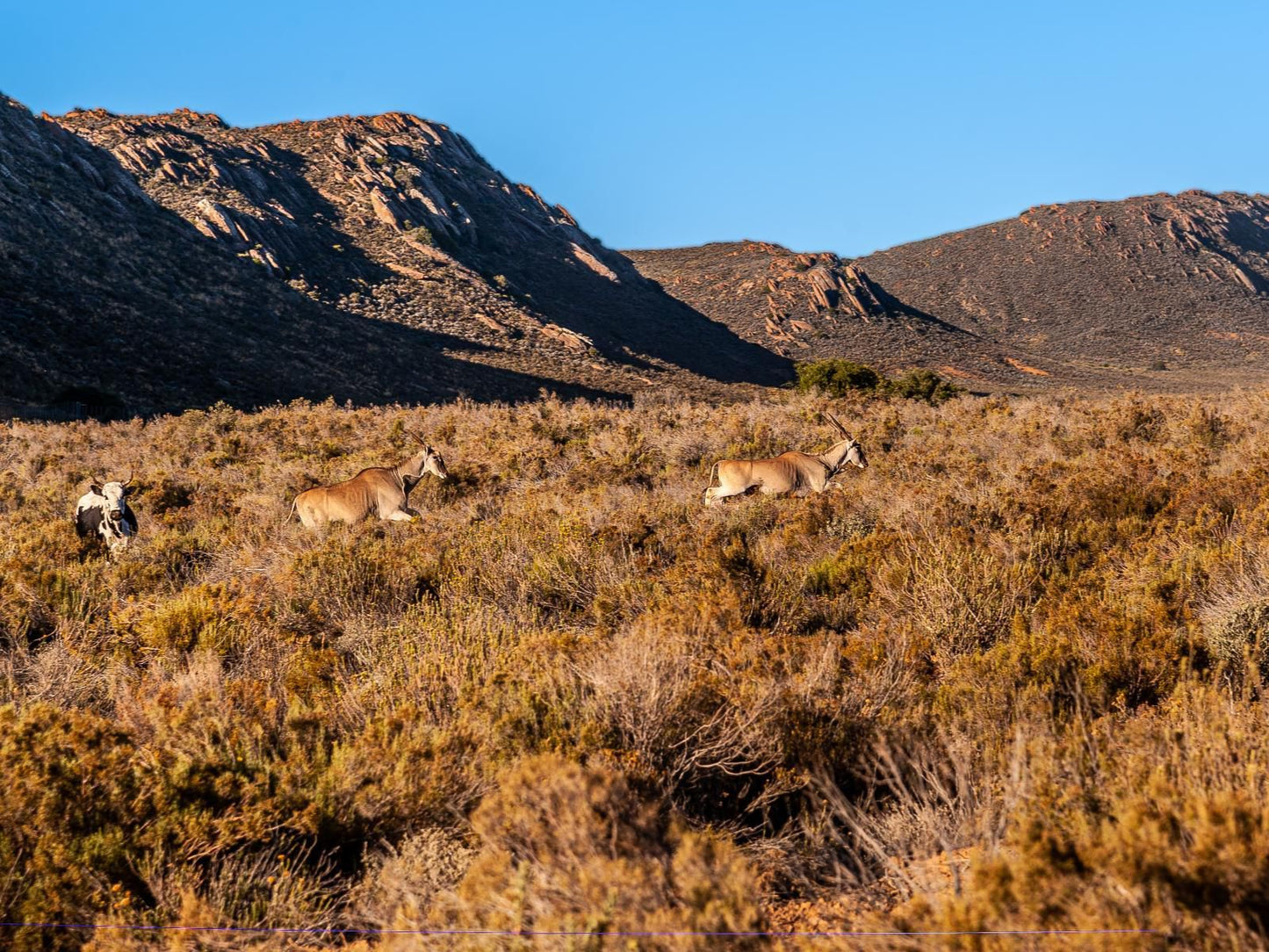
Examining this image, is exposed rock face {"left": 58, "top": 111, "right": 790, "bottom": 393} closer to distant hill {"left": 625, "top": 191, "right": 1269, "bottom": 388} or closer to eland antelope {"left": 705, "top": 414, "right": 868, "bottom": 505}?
distant hill {"left": 625, "top": 191, "right": 1269, "bottom": 388}

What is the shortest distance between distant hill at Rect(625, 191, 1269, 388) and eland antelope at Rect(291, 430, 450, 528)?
51924mm

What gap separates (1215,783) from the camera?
2848 mm

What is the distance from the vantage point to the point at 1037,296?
83.9 m

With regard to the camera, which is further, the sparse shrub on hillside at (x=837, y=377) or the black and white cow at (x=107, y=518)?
the sparse shrub on hillside at (x=837, y=377)

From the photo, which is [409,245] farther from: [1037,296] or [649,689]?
[1037,296]

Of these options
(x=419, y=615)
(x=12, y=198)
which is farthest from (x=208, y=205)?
(x=419, y=615)

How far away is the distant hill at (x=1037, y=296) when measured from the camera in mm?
64500

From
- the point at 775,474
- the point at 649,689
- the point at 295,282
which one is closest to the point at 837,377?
the point at 775,474

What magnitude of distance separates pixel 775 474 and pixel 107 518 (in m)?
7.76

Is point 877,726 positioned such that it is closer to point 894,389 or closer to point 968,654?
point 968,654

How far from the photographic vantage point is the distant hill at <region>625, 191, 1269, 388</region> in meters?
64.5

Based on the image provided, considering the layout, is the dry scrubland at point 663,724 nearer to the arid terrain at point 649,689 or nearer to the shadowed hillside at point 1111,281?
the arid terrain at point 649,689

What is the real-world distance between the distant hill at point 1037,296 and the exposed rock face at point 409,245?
8.54m

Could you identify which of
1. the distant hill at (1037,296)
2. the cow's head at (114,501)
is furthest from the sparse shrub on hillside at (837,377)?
the cow's head at (114,501)
